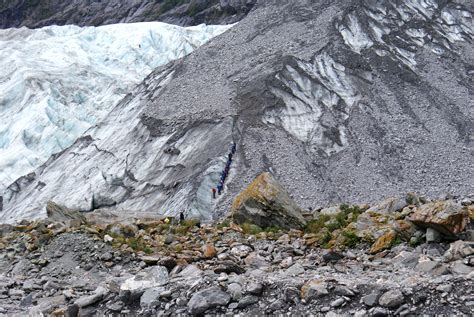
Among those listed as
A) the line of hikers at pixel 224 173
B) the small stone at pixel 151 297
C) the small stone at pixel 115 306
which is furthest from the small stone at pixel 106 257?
the line of hikers at pixel 224 173

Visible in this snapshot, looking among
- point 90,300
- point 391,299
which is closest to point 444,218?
point 391,299

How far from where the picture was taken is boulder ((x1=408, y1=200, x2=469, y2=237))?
810cm

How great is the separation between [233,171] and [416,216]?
1317cm

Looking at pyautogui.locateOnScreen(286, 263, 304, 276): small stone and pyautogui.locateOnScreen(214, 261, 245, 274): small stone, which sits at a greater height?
pyautogui.locateOnScreen(214, 261, 245, 274): small stone

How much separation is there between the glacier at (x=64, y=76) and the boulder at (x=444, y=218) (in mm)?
26058

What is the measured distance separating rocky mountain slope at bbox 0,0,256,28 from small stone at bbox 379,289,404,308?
199 ft

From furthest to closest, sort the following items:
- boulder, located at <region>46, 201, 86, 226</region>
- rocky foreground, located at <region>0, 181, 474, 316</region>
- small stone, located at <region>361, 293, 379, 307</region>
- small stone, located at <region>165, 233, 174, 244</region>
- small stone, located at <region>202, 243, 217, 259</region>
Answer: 1. boulder, located at <region>46, 201, 86, 226</region>
2. small stone, located at <region>165, 233, 174, 244</region>
3. small stone, located at <region>202, 243, 217, 259</region>
4. rocky foreground, located at <region>0, 181, 474, 316</region>
5. small stone, located at <region>361, 293, 379, 307</region>

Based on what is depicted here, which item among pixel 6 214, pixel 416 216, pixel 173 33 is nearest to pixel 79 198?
pixel 6 214

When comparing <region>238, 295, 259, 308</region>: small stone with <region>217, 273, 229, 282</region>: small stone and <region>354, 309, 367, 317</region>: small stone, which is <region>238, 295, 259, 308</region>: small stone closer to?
<region>217, 273, 229, 282</region>: small stone

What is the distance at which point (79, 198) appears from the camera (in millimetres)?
23625

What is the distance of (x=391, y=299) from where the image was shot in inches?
236

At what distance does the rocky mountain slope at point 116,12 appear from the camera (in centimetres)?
6812

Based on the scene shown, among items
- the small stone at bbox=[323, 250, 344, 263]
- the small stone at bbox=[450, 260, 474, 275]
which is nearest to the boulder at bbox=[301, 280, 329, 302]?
the small stone at bbox=[450, 260, 474, 275]

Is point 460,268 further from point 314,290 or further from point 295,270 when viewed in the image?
point 295,270
